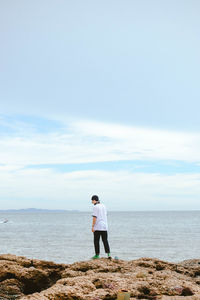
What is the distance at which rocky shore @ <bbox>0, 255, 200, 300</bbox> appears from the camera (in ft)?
20.7

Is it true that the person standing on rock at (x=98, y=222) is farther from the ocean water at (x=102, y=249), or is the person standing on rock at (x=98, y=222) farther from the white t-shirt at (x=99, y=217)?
the ocean water at (x=102, y=249)

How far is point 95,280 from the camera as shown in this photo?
735 centimetres

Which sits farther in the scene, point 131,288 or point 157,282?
point 157,282

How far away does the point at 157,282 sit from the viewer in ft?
24.0

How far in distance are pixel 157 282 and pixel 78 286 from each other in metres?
1.70

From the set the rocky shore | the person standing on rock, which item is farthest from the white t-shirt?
the rocky shore

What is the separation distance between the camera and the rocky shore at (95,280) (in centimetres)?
630

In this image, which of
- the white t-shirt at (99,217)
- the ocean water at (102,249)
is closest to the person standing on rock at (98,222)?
the white t-shirt at (99,217)

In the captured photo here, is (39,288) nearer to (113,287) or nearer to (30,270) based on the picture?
(30,270)

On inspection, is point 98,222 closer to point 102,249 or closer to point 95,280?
point 95,280

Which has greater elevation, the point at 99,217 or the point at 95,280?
the point at 99,217

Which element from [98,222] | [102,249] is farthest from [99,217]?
[102,249]

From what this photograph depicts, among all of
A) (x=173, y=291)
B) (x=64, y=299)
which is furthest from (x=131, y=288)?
(x=64, y=299)

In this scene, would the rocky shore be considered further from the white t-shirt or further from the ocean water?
the ocean water
